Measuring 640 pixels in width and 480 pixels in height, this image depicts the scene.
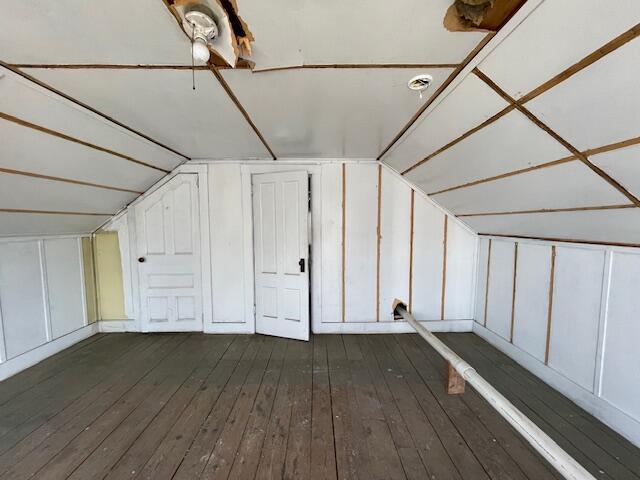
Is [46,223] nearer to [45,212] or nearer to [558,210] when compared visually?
[45,212]

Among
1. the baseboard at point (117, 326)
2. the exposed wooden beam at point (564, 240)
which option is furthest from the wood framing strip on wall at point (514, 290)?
the baseboard at point (117, 326)

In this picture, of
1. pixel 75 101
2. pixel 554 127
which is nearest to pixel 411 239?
pixel 554 127

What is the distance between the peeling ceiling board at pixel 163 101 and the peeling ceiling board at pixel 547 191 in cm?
188

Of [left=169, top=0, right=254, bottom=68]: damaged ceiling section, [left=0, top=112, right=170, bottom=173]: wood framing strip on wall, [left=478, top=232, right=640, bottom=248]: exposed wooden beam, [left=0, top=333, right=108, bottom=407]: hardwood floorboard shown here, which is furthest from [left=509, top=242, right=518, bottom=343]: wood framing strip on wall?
[left=0, top=333, right=108, bottom=407]: hardwood floorboard

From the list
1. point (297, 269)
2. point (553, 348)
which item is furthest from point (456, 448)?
point (297, 269)

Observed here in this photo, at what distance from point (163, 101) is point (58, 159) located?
975mm

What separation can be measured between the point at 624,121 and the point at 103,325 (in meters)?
4.61

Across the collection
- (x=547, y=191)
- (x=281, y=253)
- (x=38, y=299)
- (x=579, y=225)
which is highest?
(x=547, y=191)

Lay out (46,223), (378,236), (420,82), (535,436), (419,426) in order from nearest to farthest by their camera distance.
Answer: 1. (535,436)
2. (420,82)
3. (419,426)
4. (46,223)
5. (378,236)

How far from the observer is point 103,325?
3.10 metres

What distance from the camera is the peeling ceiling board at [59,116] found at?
1.26 m

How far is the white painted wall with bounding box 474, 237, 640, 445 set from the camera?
1.59 meters

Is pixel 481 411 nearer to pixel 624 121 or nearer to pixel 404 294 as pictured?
pixel 404 294

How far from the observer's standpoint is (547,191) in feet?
5.12
